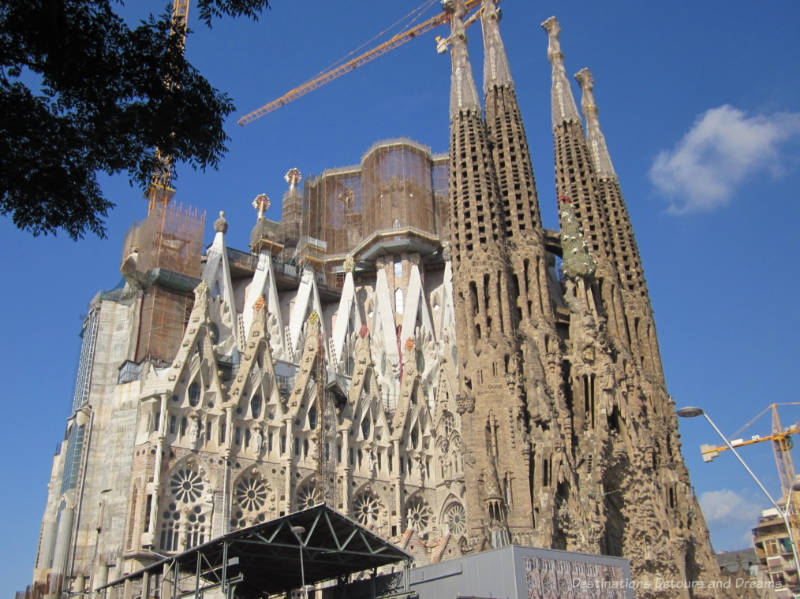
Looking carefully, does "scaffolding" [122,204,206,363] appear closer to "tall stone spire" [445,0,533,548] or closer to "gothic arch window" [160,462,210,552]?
"gothic arch window" [160,462,210,552]

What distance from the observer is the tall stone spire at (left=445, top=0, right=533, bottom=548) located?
27.8 m

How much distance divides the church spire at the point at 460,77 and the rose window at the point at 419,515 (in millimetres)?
17124

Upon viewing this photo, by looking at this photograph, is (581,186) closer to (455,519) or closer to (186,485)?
(455,519)

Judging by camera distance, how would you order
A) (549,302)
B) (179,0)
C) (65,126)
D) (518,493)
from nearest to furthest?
(65,126) → (518,493) → (549,302) → (179,0)

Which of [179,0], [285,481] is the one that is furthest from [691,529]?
[179,0]

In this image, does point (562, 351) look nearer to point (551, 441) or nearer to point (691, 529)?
point (551, 441)

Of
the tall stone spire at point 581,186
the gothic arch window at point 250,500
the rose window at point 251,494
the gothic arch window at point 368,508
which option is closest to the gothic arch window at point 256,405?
the gothic arch window at point 250,500

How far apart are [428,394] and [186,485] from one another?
12.4 meters

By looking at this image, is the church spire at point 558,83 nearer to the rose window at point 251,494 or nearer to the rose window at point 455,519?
the rose window at point 455,519

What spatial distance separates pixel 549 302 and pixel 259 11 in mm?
24539

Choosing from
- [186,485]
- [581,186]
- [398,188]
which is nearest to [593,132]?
[581,186]

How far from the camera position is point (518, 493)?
91.9 ft

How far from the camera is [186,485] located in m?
27.4

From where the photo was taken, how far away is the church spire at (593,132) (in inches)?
1597
